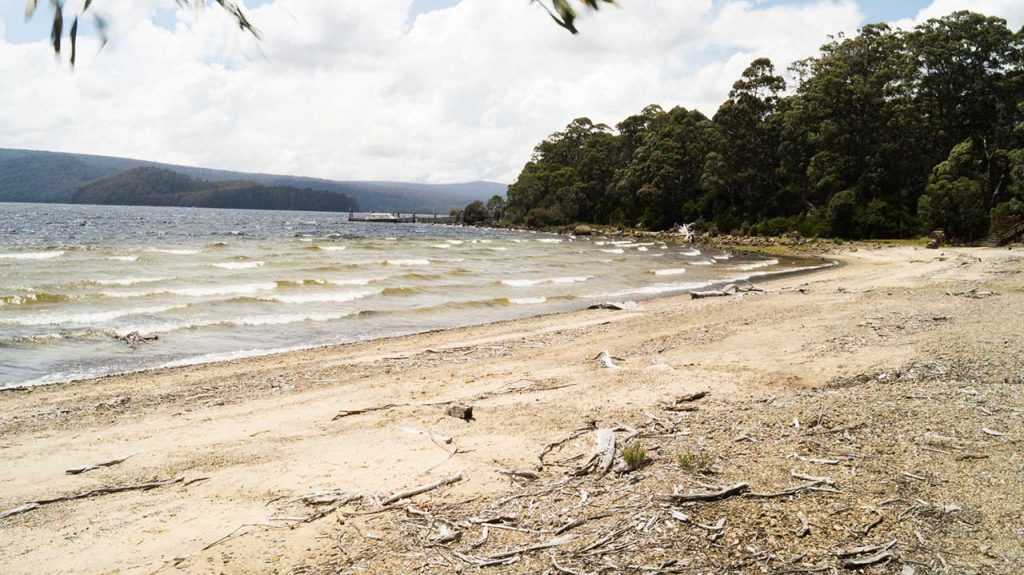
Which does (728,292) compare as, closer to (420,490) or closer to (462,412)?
(462,412)

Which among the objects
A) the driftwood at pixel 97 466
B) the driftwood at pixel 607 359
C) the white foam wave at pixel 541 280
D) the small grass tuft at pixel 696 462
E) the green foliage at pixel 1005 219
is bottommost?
the driftwood at pixel 97 466

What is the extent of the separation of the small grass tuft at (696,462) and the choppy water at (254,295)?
37.9ft

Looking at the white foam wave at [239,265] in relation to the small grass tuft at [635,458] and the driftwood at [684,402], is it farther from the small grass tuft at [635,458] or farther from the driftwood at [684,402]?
the small grass tuft at [635,458]

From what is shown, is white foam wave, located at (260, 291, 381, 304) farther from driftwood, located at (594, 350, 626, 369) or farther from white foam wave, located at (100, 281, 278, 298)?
driftwood, located at (594, 350, 626, 369)

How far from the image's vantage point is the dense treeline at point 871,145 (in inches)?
1598

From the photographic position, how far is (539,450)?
5.78 meters

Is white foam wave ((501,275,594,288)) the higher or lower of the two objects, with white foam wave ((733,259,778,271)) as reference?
lower

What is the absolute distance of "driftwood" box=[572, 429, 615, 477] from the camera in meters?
4.97

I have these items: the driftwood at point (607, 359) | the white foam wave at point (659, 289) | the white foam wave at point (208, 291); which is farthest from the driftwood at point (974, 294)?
the white foam wave at point (208, 291)

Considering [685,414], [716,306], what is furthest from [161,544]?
[716,306]

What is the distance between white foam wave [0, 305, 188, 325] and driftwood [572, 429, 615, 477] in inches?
633

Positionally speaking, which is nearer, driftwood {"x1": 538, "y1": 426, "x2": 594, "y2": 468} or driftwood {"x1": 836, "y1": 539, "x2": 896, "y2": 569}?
driftwood {"x1": 836, "y1": 539, "x2": 896, "y2": 569}

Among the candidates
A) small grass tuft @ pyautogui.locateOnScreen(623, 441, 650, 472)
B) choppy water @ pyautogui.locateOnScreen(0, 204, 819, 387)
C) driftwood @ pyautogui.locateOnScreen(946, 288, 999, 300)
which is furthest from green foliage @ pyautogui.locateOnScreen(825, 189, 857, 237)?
small grass tuft @ pyautogui.locateOnScreen(623, 441, 650, 472)

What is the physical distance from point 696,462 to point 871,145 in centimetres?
5768
